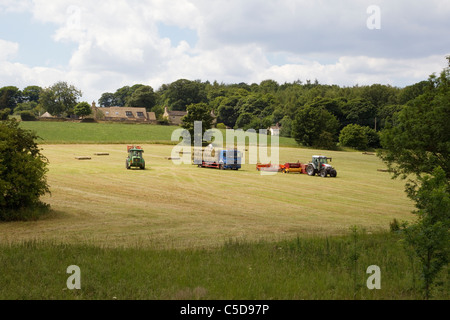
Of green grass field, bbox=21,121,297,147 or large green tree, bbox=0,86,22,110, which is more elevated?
large green tree, bbox=0,86,22,110

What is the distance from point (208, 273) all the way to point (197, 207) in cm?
1442

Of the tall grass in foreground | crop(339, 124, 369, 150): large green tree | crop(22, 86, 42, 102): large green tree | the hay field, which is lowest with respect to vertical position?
the hay field

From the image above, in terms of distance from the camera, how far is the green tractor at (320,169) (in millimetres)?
41000

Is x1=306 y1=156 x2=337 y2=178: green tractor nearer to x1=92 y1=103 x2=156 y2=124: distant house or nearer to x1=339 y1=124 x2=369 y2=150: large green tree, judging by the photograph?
x1=339 y1=124 x2=369 y2=150: large green tree

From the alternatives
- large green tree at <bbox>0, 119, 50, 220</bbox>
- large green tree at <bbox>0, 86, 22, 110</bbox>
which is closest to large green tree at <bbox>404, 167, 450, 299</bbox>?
large green tree at <bbox>0, 119, 50, 220</bbox>

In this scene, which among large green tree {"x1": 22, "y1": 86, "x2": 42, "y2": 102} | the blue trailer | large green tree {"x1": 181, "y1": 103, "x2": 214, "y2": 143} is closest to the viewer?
the blue trailer

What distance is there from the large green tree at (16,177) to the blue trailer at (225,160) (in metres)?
26.5

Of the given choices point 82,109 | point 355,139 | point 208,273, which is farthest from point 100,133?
point 208,273

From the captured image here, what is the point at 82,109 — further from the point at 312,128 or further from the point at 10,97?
the point at 312,128

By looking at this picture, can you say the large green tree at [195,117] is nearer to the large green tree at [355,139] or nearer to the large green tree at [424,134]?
the large green tree at [355,139]

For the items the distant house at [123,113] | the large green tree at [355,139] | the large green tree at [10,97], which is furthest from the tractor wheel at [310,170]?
the large green tree at [10,97]

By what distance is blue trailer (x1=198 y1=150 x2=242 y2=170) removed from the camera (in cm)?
4491

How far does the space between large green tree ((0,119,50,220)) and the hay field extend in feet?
4.31
